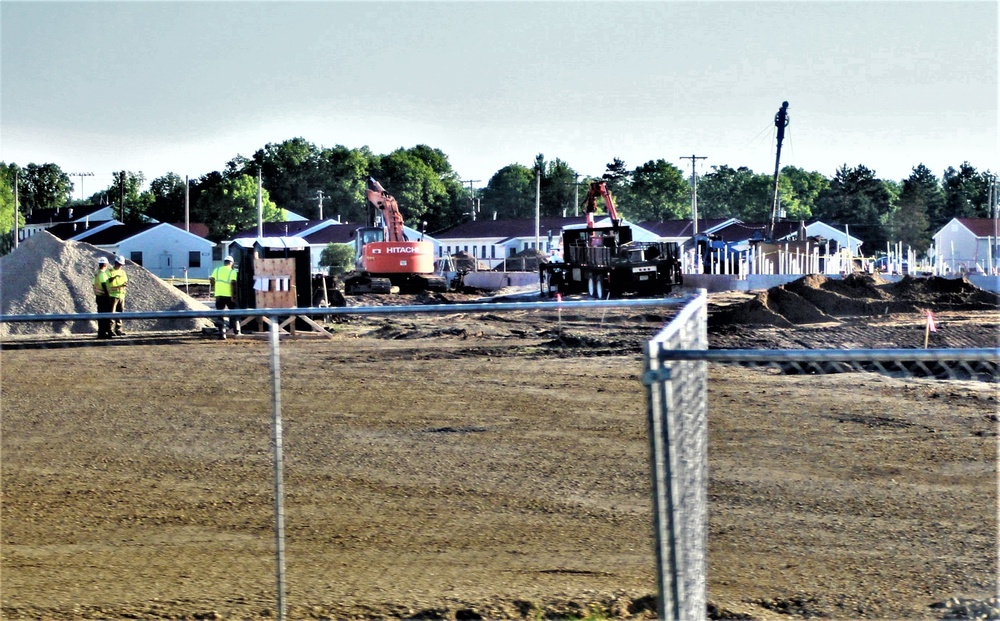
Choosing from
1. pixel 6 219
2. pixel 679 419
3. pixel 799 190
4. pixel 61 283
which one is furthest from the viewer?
pixel 799 190

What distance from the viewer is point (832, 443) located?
4629mm

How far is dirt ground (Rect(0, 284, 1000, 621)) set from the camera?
4973 mm

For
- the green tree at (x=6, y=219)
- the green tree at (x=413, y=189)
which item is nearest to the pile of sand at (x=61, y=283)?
the green tree at (x=6, y=219)

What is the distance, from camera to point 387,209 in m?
41.7

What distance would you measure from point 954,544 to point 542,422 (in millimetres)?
2054

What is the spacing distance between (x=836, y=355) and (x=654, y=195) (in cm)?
11693

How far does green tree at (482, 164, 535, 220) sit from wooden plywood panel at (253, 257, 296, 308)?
318 ft

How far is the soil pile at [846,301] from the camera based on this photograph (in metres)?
26.0

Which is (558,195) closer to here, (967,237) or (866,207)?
(866,207)

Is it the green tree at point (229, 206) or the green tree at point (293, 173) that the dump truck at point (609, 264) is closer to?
the green tree at point (229, 206)

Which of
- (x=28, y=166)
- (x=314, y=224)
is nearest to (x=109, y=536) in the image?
(x=314, y=224)

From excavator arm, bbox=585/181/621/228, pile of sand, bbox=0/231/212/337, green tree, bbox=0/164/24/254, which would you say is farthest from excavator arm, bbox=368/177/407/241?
green tree, bbox=0/164/24/254

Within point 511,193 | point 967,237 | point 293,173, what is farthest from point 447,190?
point 967,237

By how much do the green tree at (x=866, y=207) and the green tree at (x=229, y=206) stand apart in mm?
52203
